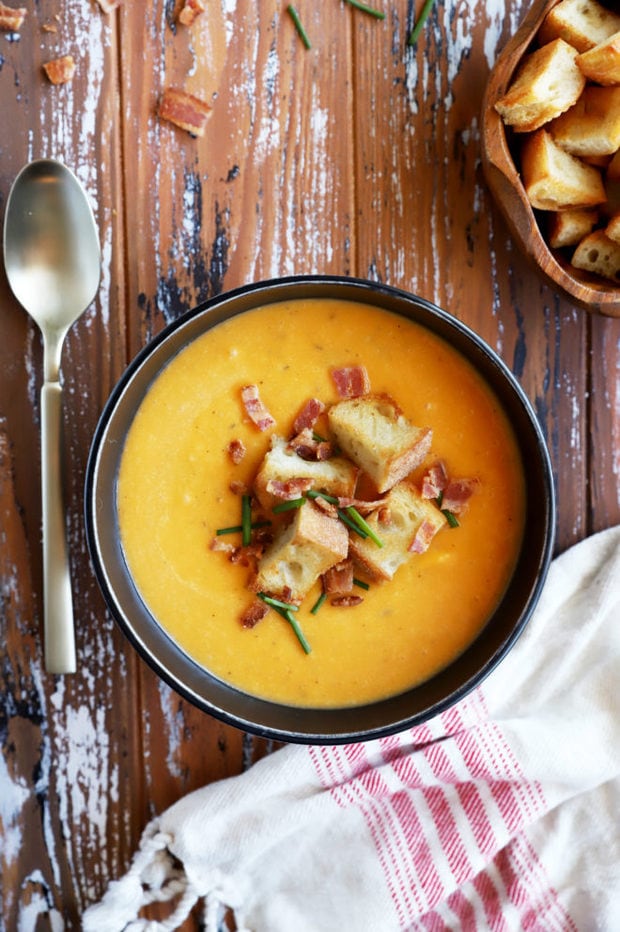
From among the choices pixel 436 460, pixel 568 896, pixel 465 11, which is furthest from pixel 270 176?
pixel 568 896

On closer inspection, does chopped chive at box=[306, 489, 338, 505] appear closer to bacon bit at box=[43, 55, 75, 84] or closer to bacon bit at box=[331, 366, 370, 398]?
bacon bit at box=[331, 366, 370, 398]

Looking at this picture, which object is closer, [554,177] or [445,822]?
[554,177]

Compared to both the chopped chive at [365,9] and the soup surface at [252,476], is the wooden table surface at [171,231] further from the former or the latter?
the soup surface at [252,476]

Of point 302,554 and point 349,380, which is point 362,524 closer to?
point 302,554

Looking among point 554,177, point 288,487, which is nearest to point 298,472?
point 288,487

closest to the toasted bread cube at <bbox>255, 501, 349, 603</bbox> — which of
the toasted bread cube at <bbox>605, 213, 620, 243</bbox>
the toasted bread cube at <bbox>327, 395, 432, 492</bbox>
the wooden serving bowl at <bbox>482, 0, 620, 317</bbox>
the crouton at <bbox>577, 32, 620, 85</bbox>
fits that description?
the toasted bread cube at <bbox>327, 395, 432, 492</bbox>
